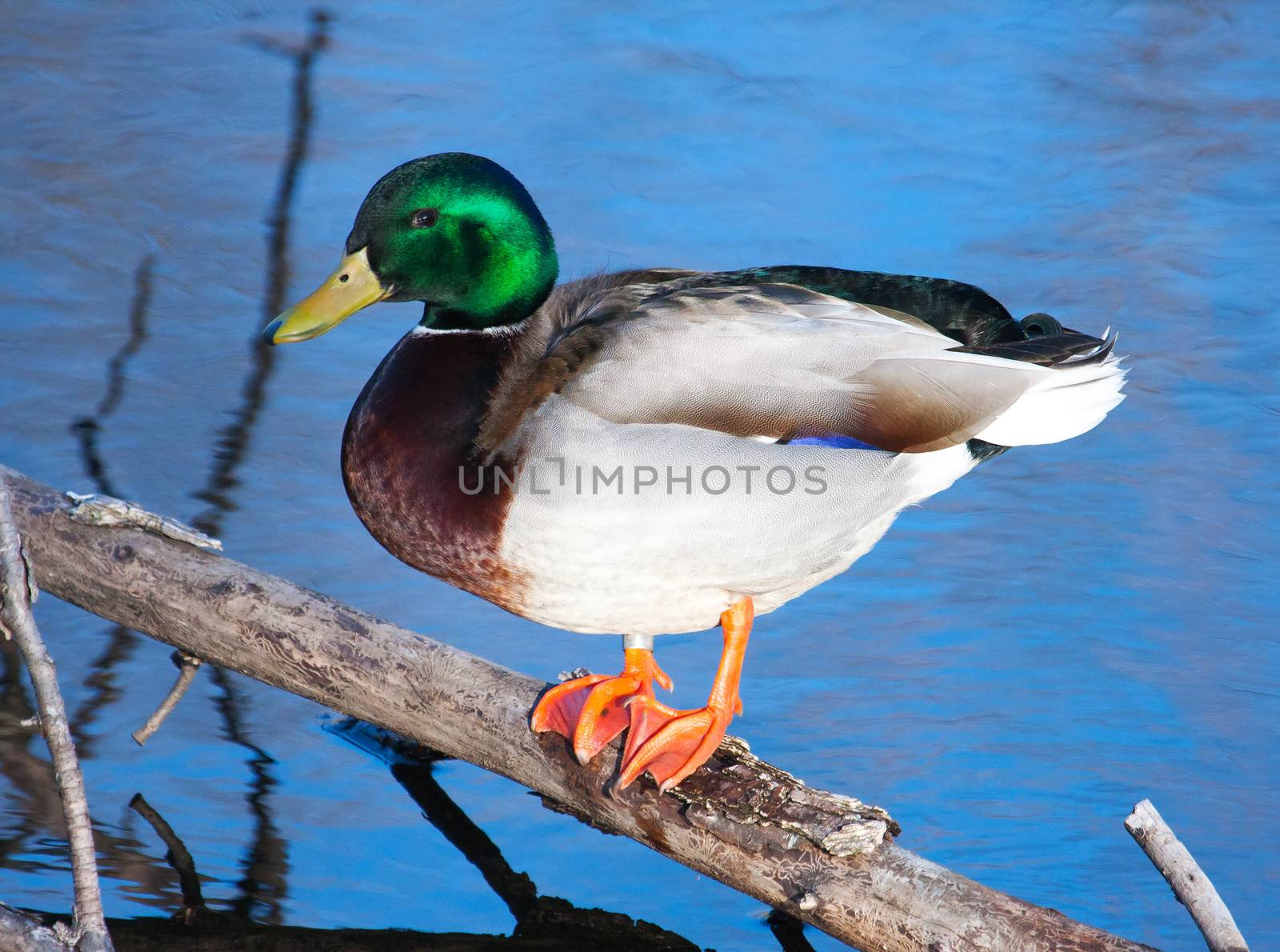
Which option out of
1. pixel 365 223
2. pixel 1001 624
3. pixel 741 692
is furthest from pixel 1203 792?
pixel 365 223

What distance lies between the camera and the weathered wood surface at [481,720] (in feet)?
7.82

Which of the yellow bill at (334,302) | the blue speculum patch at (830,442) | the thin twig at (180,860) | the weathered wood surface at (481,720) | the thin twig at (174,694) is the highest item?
the yellow bill at (334,302)

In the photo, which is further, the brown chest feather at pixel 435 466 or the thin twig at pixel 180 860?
the thin twig at pixel 180 860

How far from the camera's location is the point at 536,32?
658cm

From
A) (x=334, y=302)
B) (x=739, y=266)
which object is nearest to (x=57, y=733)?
(x=334, y=302)

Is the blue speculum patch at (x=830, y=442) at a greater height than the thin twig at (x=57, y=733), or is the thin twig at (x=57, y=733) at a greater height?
the blue speculum patch at (x=830, y=442)

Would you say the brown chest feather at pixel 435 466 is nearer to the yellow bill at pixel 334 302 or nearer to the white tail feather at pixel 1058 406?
the yellow bill at pixel 334 302

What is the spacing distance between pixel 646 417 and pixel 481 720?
0.69m

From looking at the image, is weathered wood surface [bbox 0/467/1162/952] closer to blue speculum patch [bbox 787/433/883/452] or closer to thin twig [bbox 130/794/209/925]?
thin twig [bbox 130/794/209/925]

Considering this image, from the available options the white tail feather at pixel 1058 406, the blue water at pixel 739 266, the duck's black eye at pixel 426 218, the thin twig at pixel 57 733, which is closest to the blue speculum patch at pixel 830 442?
the white tail feather at pixel 1058 406

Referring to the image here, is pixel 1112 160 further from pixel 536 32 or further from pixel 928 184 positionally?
pixel 536 32

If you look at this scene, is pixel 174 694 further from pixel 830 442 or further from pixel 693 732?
pixel 830 442

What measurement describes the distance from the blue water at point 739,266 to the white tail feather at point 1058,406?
2.86 ft

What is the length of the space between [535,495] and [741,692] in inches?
45.7
